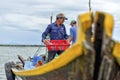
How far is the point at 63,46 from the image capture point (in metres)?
12.6

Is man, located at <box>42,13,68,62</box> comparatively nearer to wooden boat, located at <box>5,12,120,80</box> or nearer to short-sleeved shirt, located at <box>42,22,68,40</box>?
short-sleeved shirt, located at <box>42,22,68,40</box>

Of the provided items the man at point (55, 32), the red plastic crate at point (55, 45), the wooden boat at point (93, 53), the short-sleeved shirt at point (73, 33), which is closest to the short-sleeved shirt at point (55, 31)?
the man at point (55, 32)

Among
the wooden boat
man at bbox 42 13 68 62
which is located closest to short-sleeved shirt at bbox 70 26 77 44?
man at bbox 42 13 68 62

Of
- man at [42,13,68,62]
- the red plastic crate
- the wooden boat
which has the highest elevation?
the wooden boat

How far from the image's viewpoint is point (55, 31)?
41.6 ft

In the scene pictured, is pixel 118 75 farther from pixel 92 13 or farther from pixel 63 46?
pixel 63 46

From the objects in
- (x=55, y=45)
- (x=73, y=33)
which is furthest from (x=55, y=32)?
(x=73, y=33)

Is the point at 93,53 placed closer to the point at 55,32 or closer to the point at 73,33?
the point at 73,33

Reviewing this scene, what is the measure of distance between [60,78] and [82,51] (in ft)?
4.16

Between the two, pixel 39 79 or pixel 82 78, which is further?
pixel 39 79

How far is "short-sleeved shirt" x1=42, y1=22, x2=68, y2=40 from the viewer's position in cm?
1265

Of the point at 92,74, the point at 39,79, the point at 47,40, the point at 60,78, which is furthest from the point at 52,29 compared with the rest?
the point at 92,74

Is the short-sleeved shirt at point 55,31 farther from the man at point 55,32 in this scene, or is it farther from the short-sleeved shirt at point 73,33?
the short-sleeved shirt at point 73,33

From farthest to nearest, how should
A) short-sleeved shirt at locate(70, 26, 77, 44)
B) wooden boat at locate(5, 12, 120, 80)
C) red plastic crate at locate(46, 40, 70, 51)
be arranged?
red plastic crate at locate(46, 40, 70, 51) → short-sleeved shirt at locate(70, 26, 77, 44) → wooden boat at locate(5, 12, 120, 80)
